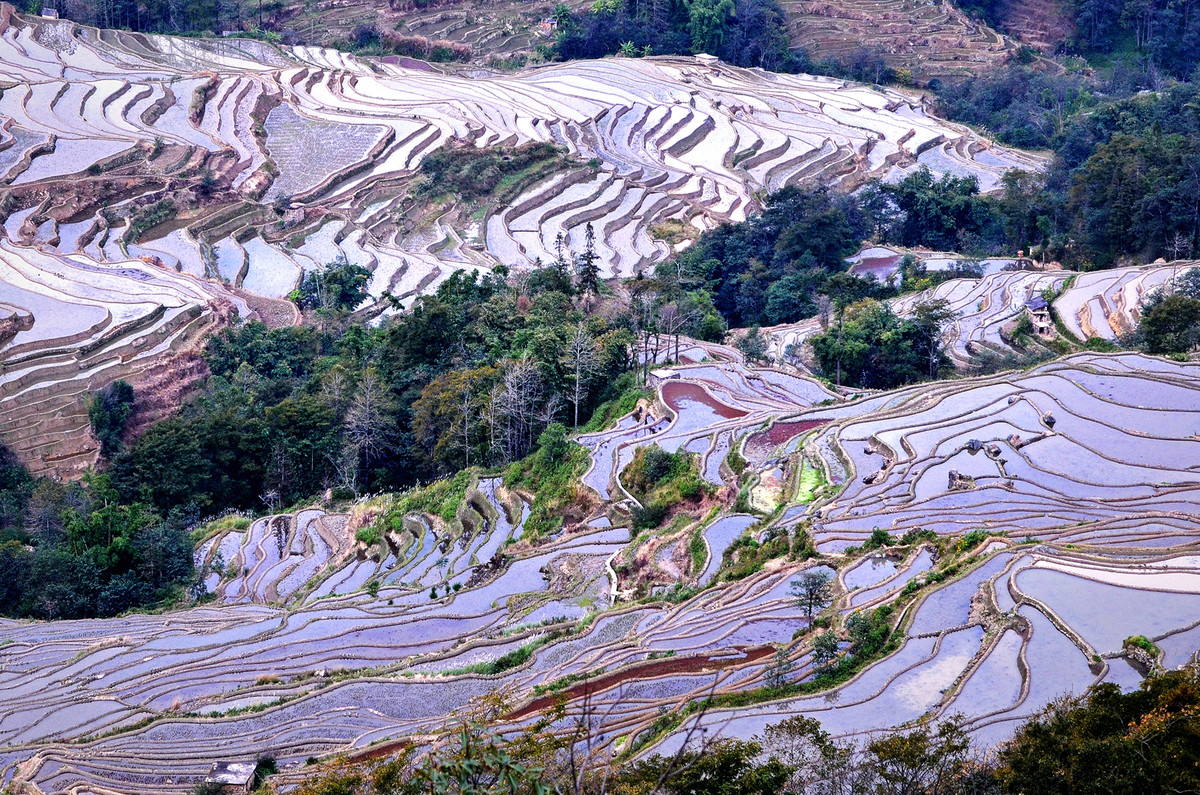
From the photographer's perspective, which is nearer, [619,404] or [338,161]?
[619,404]

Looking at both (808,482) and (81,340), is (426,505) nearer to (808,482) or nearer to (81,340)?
(808,482)

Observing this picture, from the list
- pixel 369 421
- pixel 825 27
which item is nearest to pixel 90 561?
pixel 369 421

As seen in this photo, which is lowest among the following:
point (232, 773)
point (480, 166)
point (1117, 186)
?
point (232, 773)

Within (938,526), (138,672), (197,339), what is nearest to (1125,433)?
(938,526)

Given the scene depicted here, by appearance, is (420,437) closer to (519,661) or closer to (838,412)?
(838,412)

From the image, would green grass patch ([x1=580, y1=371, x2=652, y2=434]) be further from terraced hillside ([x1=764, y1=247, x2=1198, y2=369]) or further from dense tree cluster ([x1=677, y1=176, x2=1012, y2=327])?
dense tree cluster ([x1=677, y1=176, x2=1012, y2=327])

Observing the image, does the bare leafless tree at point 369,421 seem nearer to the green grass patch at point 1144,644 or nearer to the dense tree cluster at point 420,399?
the dense tree cluster at point 420,399
